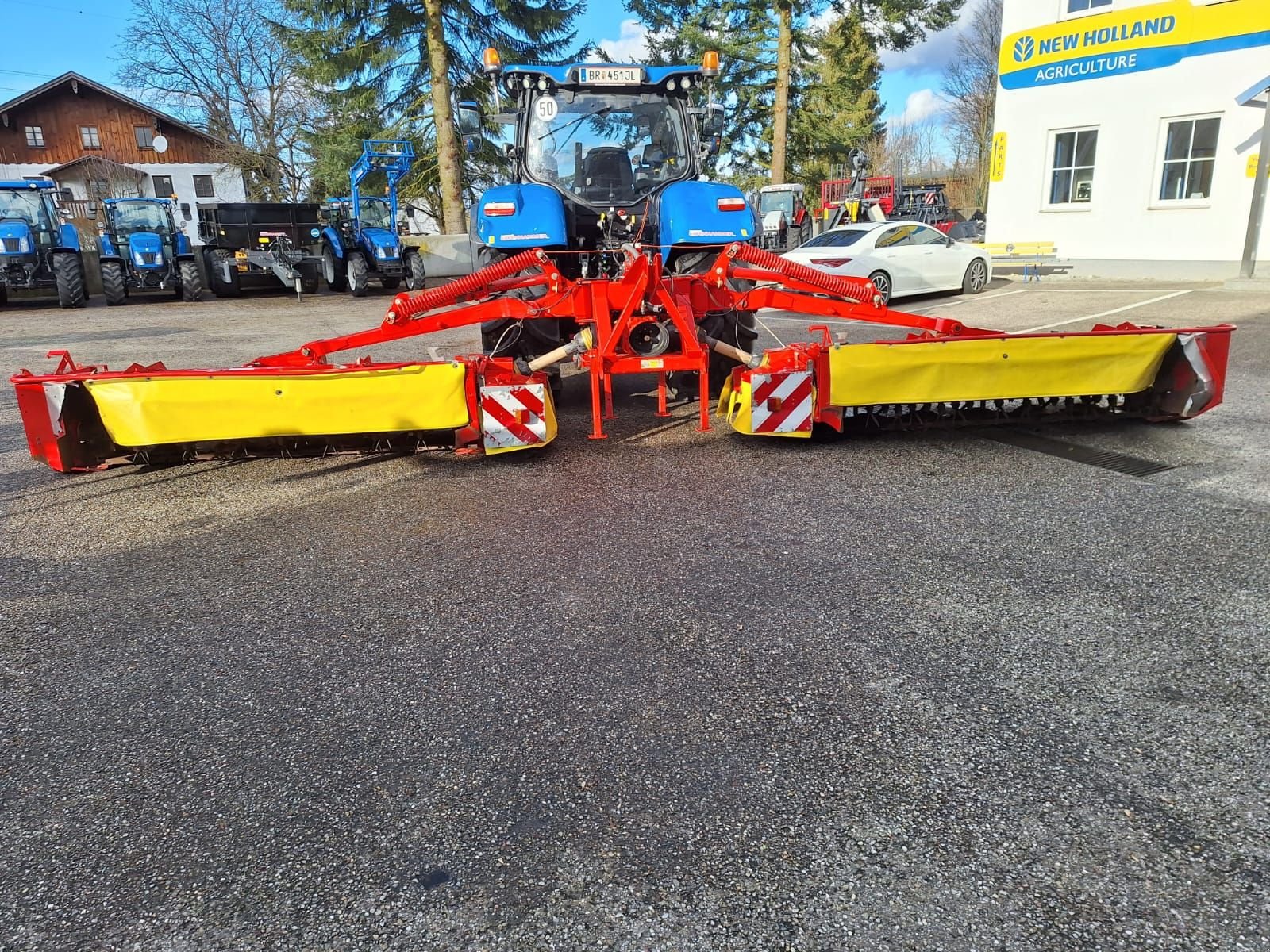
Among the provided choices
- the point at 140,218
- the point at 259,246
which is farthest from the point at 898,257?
the point at 140,218

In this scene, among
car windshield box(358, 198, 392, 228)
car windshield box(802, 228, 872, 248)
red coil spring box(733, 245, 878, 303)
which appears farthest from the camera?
car windshield box(358, 198, 392, 228)

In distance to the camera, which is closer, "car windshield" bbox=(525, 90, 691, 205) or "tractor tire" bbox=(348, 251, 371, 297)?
"car windshield" bbox=(525, 90, 691, 205)

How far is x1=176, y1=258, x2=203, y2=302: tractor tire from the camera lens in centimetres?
2055

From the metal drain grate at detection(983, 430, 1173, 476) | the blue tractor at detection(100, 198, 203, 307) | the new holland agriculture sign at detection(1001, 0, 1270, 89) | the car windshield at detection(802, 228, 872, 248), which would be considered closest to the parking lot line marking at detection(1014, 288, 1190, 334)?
the car windshield at detection(802, 228, 872, 248)

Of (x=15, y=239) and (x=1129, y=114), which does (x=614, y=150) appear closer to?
(x=1129, y=114)

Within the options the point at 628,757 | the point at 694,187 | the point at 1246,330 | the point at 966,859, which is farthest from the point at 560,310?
the point at 1246,330

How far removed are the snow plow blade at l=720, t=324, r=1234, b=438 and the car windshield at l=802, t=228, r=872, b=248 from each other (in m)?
8.80

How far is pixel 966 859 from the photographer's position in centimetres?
218

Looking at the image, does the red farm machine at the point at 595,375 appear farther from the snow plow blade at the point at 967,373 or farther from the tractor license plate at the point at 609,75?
the tractor license plate at the point at 609,75

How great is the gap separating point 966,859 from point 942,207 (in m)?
32.9

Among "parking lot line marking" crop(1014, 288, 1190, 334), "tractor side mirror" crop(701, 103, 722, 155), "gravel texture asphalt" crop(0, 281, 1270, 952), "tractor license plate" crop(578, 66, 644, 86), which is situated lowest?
"gravel texture asphalt" crop(0, 281, 1270, 952)

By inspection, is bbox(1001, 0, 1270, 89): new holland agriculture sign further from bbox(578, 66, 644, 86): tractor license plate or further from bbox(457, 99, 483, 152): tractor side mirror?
bbox(457, 99, 483, 152): tractor side mirror

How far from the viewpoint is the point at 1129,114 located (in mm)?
16500

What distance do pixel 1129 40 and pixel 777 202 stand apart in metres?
11.4
